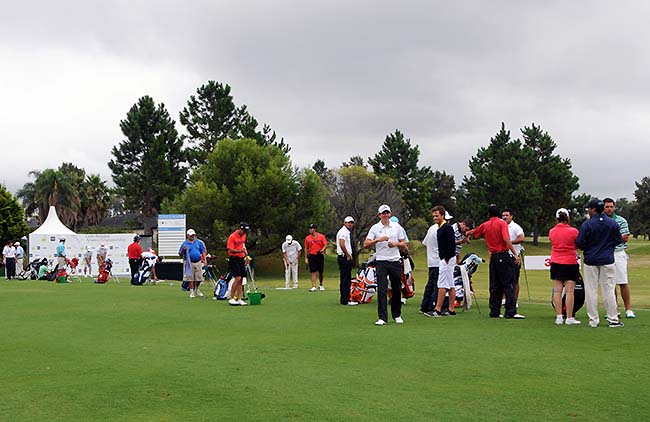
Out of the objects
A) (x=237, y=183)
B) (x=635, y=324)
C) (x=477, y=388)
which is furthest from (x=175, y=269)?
(x=477, y=388)

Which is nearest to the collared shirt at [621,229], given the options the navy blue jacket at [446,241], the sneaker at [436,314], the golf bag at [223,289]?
the navy blue jacket at [446,241]

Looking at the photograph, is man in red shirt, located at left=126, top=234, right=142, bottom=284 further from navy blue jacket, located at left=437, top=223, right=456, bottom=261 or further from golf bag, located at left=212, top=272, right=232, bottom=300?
navy blue jacket, located at left=437, top=223, right=456, bottom=261

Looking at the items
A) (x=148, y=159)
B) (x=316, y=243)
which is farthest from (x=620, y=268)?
(x=148, y=159)

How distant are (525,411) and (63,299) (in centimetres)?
1482

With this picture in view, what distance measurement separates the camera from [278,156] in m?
45.4

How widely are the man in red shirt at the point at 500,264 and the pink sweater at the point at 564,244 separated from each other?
87cm

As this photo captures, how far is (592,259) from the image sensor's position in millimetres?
10492

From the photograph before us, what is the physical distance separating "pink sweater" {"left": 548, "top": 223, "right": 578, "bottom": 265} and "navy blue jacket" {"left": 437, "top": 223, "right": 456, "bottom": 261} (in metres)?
1.79

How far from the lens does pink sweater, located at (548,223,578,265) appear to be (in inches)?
428

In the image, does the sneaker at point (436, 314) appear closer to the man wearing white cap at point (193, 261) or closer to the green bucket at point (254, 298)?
the green bucket at point (254, 298)

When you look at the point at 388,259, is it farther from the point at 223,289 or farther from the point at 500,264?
the point at 223,289

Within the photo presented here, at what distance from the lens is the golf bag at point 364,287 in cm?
1550

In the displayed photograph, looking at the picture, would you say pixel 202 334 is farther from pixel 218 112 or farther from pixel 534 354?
pixel 218 112

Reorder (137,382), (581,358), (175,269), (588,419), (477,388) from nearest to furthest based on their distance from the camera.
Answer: (588,419)
(477,388)
(137,382)
(581,358)
(175,269)
